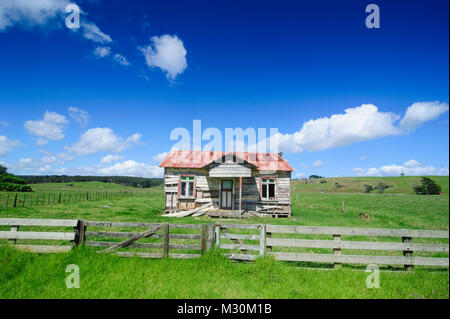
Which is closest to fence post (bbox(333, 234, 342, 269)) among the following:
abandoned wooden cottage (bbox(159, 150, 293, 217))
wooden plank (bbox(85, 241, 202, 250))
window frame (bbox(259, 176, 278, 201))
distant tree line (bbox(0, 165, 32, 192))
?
wooden plank (bbox(85, 241, 202, 250))

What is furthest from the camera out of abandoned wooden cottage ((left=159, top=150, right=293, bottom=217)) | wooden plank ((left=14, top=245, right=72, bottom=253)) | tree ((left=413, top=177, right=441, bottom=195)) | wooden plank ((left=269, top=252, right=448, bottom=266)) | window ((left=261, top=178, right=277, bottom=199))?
tree ((left=413, top=177, right=441, bottom=195))

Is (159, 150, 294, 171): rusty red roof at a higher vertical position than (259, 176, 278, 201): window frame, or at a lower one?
higher

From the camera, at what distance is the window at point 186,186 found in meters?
20.0

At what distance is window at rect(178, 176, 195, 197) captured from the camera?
20.0 meters

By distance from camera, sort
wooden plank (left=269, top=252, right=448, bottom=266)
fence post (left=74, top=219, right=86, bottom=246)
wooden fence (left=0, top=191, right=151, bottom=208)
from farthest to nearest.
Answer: wooden fence (left=0, top=191, right=151, bottom=208), fence post (left=74, top=219, right=86, bottom=246), wooden plank (left=269, top=252, right=448, bottom=266)

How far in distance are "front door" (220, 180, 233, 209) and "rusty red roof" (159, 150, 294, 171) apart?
2467mm

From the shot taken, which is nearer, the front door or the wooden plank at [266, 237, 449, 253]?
the wooden plank at [266, 237, 449, 253]

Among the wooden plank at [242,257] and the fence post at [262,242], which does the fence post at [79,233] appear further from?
the fence post at [262,242]

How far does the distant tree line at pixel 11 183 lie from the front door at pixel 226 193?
4542 cm

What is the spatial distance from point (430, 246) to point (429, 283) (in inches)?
48.9

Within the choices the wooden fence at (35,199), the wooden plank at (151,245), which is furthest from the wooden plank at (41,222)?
the wooden fence at (35,199)

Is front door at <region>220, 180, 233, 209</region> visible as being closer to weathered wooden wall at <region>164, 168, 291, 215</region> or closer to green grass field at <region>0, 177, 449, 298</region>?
weathered wooden wall at <region>164, 168, 291, 215</region>

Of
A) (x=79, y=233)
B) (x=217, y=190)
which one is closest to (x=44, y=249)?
(x=79, y=233)
